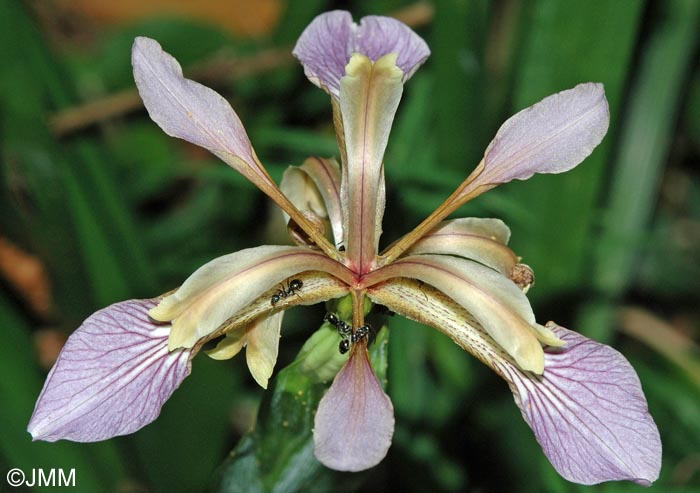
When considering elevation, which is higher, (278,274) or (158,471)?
(278,274)

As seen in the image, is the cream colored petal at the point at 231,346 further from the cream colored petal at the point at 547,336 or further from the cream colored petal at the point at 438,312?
the cream colored petal at the point at 547,336

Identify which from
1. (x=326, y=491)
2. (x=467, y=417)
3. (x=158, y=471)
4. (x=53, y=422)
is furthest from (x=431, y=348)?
(x=53, y=422)

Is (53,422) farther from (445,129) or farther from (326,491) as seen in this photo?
(445,129)

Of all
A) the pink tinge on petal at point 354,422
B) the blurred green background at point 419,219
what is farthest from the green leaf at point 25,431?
the pink tinge on petal at point 354,422

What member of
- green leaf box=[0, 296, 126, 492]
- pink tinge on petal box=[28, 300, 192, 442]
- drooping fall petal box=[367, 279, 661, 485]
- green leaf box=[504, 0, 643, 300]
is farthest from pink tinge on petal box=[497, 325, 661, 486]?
green leaf box=[0, 296, 126, 492]

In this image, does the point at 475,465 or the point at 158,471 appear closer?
the point at 158,471

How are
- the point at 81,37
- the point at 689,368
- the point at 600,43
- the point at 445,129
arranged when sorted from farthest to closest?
1. the point at 81,37
2. the point at 689,368
3. the point at 445,129
4. the point at 600,43

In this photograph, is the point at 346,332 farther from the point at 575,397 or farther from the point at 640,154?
the point at 640,154
